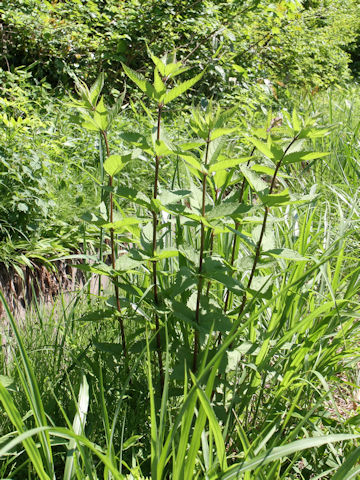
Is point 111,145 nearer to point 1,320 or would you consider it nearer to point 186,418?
point 1,320

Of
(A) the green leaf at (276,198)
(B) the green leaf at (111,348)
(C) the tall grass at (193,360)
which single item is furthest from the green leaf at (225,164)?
(B) the green leaf at (111,348)

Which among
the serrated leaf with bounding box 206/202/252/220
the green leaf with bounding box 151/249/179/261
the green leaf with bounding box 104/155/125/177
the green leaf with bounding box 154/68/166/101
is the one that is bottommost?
the green leaf with bounding box 151/249/179/261

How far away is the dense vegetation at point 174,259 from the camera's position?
1397mm

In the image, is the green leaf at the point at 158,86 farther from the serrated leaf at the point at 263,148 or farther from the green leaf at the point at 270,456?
the green leaf at the point at 270,456

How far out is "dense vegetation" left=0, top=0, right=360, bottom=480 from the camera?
1397 millimetres

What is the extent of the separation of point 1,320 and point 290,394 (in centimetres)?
164

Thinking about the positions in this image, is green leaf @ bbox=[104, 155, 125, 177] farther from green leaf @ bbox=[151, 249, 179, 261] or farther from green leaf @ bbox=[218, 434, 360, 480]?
green leaf @ bbox=[218, 434, 360, 480]

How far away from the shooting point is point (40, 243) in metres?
3.24

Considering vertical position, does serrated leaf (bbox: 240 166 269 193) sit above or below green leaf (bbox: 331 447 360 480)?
above

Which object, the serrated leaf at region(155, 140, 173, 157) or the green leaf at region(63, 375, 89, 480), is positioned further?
the serrated leaf at region(155, 140, 173, 157)

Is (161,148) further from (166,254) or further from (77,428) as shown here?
(77,428)

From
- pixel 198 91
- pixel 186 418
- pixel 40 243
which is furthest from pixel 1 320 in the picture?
pixel 198 91

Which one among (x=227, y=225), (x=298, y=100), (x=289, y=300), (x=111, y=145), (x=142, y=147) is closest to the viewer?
(x=142, y=147)

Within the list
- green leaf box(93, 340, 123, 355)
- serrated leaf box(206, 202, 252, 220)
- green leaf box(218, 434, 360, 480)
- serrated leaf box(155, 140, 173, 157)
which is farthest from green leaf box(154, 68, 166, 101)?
green leaf box(218, 434, 360, 480)
